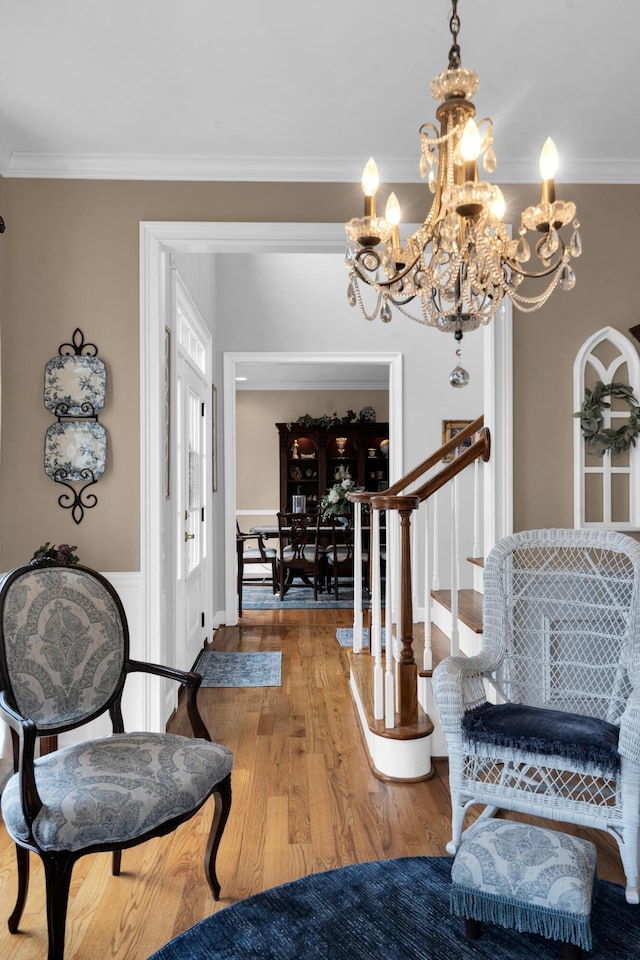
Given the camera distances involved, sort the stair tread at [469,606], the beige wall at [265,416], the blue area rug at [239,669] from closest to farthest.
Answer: the stair tread at [469,606], the blue area rug at [239,669], the beige wall at [265,416]

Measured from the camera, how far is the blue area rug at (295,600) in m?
7.08

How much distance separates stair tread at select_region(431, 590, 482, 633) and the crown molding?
2110 mm

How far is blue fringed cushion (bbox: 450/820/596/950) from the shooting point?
5.49ft

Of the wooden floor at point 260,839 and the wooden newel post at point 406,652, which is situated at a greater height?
the wooden newel post at point 406,652

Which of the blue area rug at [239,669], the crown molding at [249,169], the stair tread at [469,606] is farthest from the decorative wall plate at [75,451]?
the stair tread at [469,606]

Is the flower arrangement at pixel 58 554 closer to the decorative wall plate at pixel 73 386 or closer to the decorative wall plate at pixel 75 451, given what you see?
the decorative wall plate at pixel 75 451

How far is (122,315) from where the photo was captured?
319cm

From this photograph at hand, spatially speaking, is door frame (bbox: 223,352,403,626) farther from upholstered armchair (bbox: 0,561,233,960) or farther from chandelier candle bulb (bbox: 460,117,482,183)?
chandelier candle bulb (bbox: 460,117,482,183)

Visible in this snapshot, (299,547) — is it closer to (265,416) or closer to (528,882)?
(265,416)

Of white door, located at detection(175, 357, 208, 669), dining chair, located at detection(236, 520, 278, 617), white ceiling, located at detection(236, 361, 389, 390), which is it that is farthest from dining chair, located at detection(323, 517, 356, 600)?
white ceiling, located at detection(236, 361, 389, 390)

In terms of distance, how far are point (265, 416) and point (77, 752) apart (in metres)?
8.69

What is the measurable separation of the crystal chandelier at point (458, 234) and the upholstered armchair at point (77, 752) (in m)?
1.33

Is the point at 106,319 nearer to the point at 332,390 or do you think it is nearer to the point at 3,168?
the point at 3,168

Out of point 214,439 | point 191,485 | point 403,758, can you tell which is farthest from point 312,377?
point 403,758
